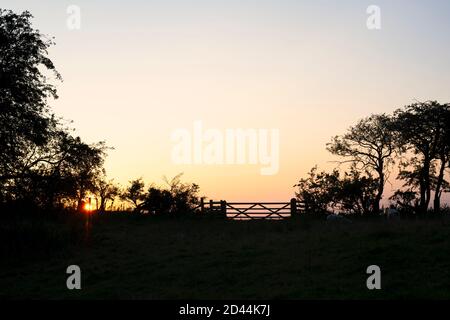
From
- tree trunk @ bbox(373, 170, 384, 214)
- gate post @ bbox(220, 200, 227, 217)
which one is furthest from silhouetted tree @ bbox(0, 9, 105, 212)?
tree trunk @ bbox(373, 170, 384, 214)

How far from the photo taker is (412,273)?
52.2 ft

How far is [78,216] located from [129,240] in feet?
31.2

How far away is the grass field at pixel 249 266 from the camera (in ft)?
50.7

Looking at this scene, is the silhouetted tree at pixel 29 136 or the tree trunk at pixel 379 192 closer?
the silhouetted tree at pixel 29 136

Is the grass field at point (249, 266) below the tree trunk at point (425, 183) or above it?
below

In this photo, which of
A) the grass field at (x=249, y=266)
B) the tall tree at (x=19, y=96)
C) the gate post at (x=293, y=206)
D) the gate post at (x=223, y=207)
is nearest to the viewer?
the grass field at (x=249, y=266)

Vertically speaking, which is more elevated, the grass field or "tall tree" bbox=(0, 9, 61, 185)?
"tall tree" bbox=(0, 9, 61, 185)

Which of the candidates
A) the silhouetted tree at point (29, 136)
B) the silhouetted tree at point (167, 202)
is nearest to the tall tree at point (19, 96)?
the silhouetted tree at point (29, 136)

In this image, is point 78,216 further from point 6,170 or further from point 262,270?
point 262,270

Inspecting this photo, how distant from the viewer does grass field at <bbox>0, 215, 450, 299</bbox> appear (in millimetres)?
15445

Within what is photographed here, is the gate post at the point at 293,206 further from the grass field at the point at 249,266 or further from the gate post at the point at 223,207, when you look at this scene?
the grass field at the point at 249,266

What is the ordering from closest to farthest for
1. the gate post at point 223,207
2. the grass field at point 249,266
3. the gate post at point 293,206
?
the grass field at point 249,266
the gate post at point 293,206
the gate post at point 223,207

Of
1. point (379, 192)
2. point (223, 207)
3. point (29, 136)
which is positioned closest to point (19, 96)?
point (29, 136)

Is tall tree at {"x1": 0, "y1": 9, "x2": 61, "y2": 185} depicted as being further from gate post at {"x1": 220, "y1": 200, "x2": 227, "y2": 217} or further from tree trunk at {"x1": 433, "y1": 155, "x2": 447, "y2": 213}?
tree trunk at {"x1": 433, "y1": 155, "x2": 447, "y2": 213}
